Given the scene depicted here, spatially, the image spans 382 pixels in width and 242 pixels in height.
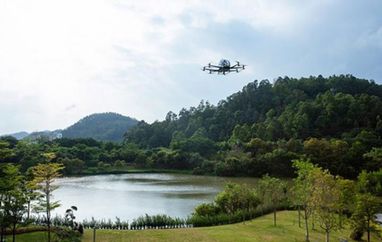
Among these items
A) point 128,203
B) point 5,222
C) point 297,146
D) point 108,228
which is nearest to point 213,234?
point 108,228

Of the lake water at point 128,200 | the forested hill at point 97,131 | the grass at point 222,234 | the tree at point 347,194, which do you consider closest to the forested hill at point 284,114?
the lake water at point 128,200

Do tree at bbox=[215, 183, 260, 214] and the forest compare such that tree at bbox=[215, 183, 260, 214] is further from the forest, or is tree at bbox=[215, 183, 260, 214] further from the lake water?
the lake water

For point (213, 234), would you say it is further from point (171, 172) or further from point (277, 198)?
point (171, 172)

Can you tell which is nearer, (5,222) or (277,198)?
(5,222)

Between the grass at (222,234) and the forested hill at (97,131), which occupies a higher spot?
the forested hill at (97,131)

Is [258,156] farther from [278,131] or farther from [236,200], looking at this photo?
[236,200]

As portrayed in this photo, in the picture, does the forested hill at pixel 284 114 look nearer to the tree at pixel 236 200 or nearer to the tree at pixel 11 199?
the tree at pixel 236 200
